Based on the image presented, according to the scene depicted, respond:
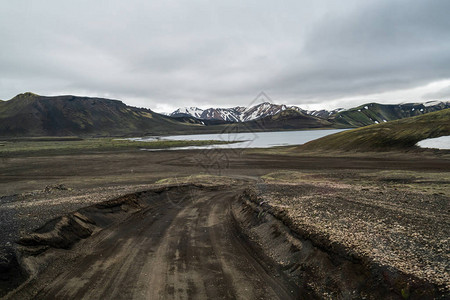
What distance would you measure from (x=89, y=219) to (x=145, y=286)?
828 centimetres

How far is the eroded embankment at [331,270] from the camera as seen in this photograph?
679 cm

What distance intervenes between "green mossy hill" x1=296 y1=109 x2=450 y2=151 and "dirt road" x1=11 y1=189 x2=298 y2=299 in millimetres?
67830

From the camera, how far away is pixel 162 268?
10000 mm

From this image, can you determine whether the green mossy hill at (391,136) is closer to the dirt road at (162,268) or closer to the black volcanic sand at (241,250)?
the black volcanic sand at (241,250)

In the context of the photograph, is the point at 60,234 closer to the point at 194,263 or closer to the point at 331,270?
the point at 194,263

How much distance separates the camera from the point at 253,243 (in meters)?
12.8

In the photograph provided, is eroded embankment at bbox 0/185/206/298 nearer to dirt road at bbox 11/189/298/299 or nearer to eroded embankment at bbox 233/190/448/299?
dirt road at bbox 11/189/298/299

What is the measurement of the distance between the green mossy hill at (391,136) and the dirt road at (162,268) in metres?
67.8

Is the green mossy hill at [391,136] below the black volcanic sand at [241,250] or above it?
above

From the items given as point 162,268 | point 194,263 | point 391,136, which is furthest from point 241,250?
point 391,136

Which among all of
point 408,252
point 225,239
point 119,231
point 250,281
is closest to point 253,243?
point 225,239

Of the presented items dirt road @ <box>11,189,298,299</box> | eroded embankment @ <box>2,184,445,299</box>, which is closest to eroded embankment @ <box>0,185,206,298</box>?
eroded embankment @ <box>2,184,445,299</box>

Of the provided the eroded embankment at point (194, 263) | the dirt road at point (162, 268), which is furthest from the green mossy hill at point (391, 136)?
the dirt road at point (162, 268)

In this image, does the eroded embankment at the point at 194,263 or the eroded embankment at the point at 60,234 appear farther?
the eroded embankment at the point at 60,234
